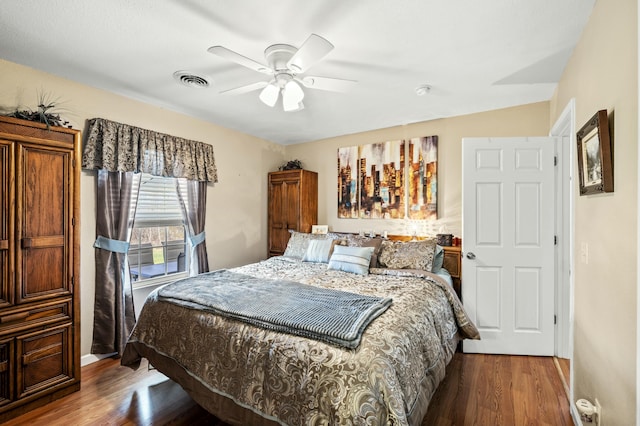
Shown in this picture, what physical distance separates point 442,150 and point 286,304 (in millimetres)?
2773

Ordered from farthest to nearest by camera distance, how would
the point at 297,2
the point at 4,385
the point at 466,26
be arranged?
the point at 4,385
the point at 466,26
the point at 297,2

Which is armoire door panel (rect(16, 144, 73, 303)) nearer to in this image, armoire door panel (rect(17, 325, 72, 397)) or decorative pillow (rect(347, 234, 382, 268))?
armoire door panel (rect(17, 325, 72, 397))

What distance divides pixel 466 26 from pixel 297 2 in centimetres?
104

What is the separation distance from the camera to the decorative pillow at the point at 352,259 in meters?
2.95

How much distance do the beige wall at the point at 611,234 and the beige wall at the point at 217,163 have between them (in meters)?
3.59

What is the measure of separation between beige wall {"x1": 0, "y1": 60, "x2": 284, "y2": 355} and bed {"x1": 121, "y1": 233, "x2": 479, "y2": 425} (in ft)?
3.61

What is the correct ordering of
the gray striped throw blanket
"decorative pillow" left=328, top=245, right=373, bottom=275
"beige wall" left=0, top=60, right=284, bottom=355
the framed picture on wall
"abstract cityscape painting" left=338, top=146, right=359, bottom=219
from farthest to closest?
"abstract cityscape painting" left=338, top=146, right=359, bottom=219 < "decorative pillow" left=328, top=245, right=373, bottom=275 < "beige wall" left=0, top=60, right=284, bottom=355 < the gray striped throw blanket < the framed picture on wall

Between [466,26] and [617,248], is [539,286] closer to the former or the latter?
[617,248]

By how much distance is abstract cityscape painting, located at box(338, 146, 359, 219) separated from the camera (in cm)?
430

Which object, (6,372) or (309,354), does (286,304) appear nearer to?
(309,354)

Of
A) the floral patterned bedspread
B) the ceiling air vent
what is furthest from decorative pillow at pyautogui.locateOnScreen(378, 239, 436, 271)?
A: the ceiling air vent

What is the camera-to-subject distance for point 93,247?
9.13 ft

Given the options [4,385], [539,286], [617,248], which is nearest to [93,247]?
[4,385]

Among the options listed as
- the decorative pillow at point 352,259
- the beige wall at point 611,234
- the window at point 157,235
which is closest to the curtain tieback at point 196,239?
the window at point 157,235
